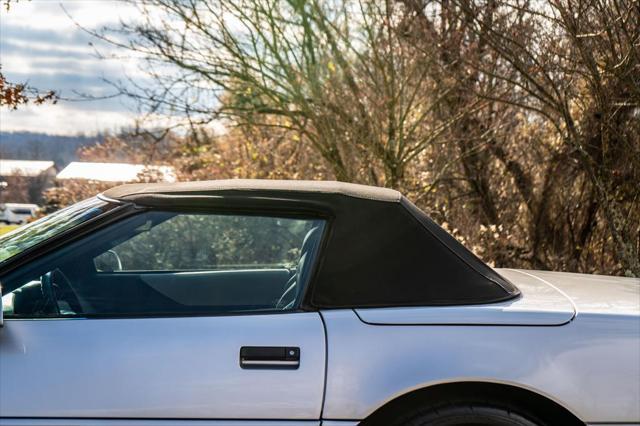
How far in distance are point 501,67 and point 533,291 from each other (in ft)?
14.9

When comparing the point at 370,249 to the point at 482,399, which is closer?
the point at 482,399

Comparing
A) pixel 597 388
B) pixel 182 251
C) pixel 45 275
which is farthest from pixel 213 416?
pixel 182 251

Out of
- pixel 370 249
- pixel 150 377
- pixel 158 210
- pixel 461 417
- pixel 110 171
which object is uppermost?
pixel 110 171

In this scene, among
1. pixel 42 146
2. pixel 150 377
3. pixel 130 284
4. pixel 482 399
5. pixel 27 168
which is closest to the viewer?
pixel 150 377

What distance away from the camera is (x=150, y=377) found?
→ 2502 millimetres

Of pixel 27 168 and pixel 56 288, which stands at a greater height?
pixel 27 168

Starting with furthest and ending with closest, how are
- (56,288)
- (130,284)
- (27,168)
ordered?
1. (27,168)
2. (130,284)
3. (56,288)

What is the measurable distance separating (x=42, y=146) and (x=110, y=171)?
18603mm

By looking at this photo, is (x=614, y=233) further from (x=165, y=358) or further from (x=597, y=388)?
(x=165, y=358)

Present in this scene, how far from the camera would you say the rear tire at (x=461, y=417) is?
8.45 feet

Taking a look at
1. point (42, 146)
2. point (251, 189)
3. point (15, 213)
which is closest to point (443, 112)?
point (251, 189)

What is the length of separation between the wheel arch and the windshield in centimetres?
129

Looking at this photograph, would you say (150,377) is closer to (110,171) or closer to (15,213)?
(110,171)

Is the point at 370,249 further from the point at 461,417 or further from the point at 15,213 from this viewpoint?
the point at 15,213
